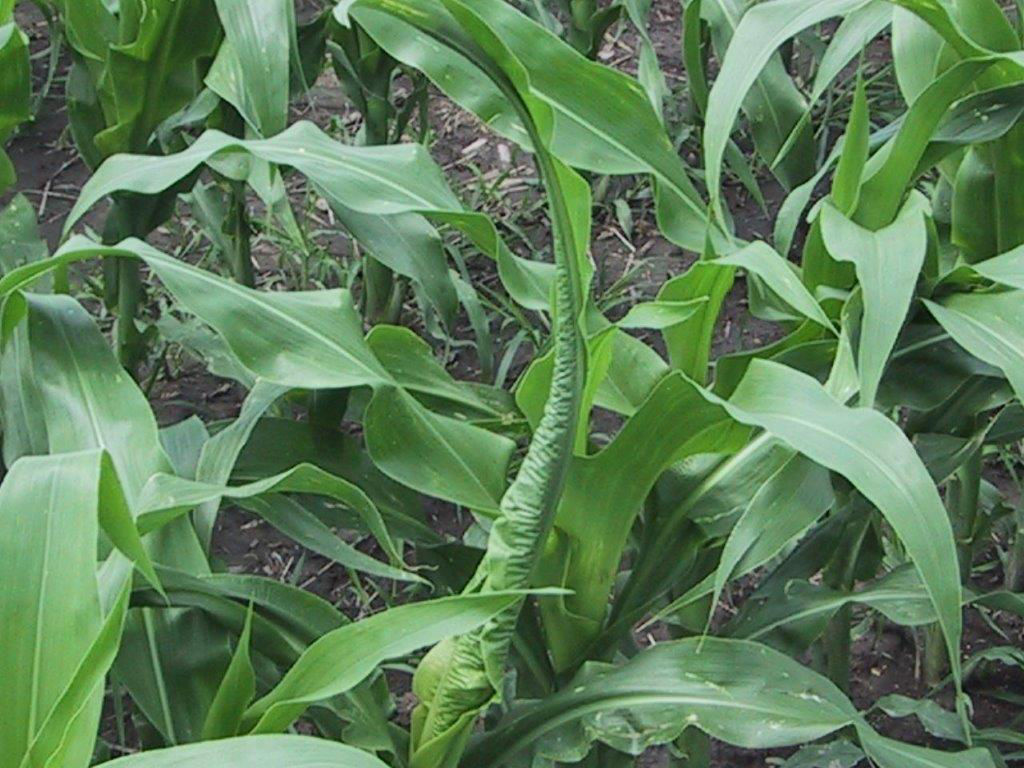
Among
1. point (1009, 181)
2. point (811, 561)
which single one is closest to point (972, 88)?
point (1009, 181)

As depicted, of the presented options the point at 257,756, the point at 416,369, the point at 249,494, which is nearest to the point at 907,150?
the point at 416,369

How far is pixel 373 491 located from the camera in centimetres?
100

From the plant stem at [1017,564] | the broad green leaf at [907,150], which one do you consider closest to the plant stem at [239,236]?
the broad green leaf at [907,150]

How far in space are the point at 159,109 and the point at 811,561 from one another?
68cm

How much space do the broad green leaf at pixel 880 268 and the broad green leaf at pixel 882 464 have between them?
0.03 m

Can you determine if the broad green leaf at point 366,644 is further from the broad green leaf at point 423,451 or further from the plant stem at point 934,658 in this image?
the plant stem at point 934,658

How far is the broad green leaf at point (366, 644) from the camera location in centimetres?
72

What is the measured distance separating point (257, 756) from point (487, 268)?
4.27 ft

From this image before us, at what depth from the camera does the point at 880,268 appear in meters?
0.87

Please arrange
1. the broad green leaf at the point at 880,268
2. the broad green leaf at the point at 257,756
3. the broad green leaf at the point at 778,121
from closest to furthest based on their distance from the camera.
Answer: the broad green leaf at the point at 257,756 → the broad green leaf at the point at 880,268 → the broad green leaf at the point at 778,121

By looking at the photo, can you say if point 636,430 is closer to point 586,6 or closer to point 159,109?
→ point 159,109

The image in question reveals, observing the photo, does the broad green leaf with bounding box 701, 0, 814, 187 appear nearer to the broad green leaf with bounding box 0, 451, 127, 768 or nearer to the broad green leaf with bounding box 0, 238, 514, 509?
the broad green leaf with bounding box 0, 238, 514, 509

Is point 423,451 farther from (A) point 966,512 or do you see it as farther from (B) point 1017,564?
(B) point 1017,564

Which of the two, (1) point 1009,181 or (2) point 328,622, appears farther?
(1) point 1009,181
